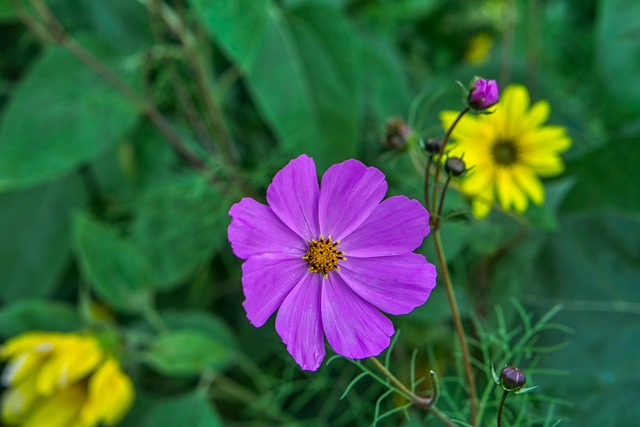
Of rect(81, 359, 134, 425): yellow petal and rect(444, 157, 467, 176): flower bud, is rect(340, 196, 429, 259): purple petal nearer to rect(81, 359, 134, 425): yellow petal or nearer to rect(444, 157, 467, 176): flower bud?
rect(444, 157, 467, 176): flower bud

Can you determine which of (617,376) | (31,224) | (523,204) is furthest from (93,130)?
(617,376)

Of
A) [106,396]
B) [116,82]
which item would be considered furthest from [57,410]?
[116,82]

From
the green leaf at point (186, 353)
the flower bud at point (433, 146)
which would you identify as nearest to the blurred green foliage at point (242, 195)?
the green leaf at point (186, 353)

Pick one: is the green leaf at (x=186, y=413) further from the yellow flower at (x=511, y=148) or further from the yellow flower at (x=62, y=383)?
the yellow flower at (x=511, y=148)

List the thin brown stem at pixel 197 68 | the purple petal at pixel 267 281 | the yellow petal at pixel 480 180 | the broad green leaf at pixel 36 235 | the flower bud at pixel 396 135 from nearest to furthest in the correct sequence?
the purple petal at pixel 267 281 < the flower bud at pixel 396 135 < the yellow petal at pixel 480 180 < the thin brown stem at pixel 197 68 < the broad green leaf at pixel 36 235

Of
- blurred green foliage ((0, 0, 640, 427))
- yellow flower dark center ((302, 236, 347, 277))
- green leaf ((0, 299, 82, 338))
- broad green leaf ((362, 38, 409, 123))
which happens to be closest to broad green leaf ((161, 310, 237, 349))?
blurred green foliage ((0, 0, 640, 427))

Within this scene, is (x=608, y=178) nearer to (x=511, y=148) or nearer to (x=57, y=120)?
(x=511, y=148)
